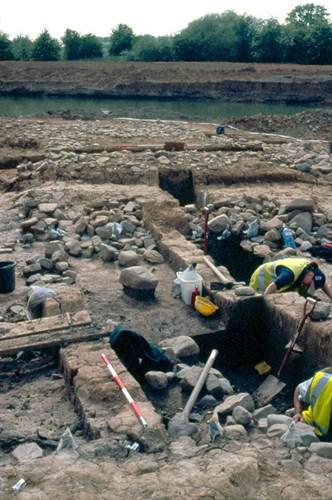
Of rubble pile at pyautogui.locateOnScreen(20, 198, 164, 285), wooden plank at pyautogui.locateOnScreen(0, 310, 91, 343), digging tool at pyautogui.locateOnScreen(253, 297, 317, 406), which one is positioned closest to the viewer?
wooden plank at pyautogui.locateOnScreen(0, 310, 91, 343)

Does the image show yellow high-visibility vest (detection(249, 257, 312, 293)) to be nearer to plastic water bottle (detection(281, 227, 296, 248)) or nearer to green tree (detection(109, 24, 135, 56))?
plastic water bottle (detection(281, 227, 296, 248))

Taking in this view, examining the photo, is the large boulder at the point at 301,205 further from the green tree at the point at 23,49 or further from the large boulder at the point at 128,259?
the green tree at the point at 23,49

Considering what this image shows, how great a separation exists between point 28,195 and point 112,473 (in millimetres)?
8071

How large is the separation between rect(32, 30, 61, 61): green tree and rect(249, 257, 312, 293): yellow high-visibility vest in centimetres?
4565

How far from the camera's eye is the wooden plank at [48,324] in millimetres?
6422

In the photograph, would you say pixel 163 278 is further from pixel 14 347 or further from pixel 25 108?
pixel 25 108

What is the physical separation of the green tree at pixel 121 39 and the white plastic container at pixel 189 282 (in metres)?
49.6

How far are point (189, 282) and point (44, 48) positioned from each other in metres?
46.1

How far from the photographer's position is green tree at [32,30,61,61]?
49.5m

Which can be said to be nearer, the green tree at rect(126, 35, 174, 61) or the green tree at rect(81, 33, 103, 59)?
the green tree at rect(126, 35, 174, 61)

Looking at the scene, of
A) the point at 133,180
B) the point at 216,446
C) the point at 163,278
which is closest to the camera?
the point at 216,446

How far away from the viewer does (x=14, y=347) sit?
6191 mm

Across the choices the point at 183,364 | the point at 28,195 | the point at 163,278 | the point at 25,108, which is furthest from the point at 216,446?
the point at 25,108

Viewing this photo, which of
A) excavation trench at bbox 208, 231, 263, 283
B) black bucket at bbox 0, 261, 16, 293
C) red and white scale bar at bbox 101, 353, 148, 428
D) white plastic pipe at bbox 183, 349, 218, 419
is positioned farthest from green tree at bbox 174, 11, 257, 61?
red and white scale bar at bbox 101, 353, 148, 428
